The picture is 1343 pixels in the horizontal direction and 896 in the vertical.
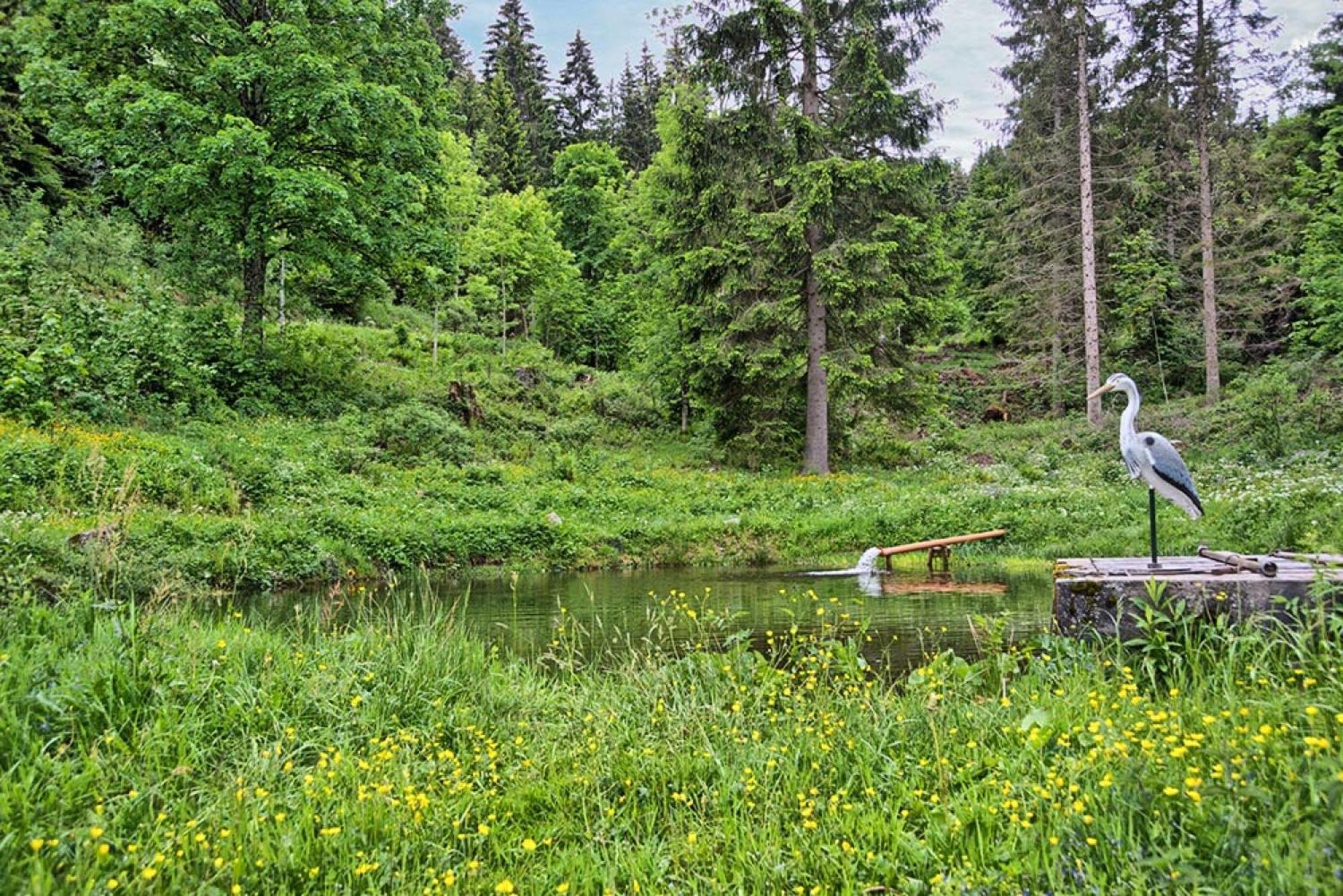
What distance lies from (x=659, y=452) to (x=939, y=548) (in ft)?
37.4

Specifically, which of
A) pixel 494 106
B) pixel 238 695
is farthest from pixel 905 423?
pixel 494 106

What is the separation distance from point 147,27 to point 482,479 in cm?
1248

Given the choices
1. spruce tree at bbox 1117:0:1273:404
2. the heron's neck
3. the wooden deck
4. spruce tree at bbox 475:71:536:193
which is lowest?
the wooden deck

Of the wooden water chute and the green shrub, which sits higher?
the green shrub

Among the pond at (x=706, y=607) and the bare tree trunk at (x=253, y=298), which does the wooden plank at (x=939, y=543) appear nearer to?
the pond at (x=706, y=607)

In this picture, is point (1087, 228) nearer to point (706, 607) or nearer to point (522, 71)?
point (706, 607)

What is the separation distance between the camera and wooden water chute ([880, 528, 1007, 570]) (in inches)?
507

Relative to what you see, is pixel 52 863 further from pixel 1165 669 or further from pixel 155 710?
pixel 1165 669

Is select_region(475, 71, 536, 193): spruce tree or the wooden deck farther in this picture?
select_region(475, 71, 536, 193): spruce tree

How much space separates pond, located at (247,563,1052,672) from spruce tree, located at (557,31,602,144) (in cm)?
5909

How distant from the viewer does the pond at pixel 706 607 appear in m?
7.05

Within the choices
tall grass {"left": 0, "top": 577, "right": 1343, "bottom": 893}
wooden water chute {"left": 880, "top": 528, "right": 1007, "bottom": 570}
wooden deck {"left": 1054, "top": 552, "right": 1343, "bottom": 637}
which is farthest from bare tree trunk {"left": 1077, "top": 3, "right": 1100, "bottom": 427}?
tall grass {"left": 0, "top": 577, "right": 1343, "bottom": 893}

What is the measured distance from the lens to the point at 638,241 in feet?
106

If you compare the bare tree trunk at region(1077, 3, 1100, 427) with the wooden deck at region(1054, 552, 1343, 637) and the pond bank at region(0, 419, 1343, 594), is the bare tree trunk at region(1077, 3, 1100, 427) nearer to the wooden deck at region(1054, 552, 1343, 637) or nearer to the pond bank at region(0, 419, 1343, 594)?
the pond bank at region(0, 419, 1343, 594)
